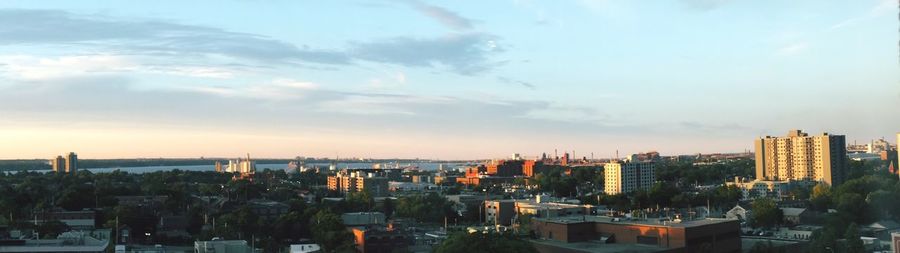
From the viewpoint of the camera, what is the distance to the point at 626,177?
126 feet

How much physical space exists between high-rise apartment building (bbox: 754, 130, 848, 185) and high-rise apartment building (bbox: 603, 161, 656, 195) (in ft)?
17.8

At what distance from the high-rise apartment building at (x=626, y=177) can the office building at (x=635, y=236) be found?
25041 millimetres

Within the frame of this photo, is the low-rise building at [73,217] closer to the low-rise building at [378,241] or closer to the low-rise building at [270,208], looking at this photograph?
the low-rise building at [270,208]

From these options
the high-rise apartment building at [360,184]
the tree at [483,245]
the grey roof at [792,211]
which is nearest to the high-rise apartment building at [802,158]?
the grey roof at [792,211]

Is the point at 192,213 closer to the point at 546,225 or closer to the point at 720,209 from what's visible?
the point at 546,225

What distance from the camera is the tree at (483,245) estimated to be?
8953 mm

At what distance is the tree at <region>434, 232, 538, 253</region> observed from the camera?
8.95 m

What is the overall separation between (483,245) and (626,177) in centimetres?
3065

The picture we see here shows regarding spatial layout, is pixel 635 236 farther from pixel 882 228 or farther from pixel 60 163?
pixel 60 163

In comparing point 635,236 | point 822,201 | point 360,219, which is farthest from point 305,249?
point 822,201

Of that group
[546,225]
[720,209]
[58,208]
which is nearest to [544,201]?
[720,209]

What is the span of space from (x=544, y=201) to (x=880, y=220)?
414 inches

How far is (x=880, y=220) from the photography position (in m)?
16.2

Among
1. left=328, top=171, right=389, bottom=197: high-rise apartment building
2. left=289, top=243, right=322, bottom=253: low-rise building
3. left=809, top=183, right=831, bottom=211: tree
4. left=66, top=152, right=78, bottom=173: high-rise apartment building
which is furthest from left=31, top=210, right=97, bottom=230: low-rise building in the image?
left=66, top=152, right=78, bottom=173: high-rise apartment building
